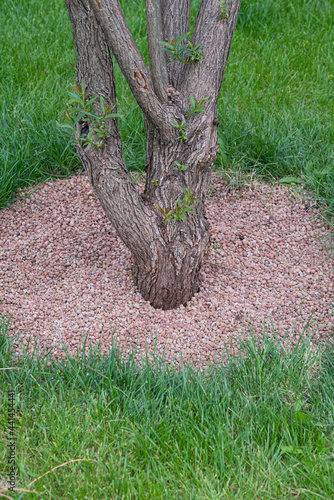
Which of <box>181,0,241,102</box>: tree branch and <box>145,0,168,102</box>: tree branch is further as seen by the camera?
<box>181,0,241,102</box>: tree branch

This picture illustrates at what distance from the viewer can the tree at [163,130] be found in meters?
2.36

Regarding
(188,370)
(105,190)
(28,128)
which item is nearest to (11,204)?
(28,128)

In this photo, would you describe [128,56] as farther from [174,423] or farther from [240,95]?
[240,95]

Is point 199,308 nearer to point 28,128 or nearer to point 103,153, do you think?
point 103,153

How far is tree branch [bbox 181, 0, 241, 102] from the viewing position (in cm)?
251

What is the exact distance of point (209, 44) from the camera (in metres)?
2.52

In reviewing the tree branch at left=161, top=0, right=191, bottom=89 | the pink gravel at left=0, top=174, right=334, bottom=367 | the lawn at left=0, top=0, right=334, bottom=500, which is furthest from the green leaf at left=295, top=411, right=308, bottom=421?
the tree branch at left=161, top=0, right=191, bottom=89

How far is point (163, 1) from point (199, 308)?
1.53m

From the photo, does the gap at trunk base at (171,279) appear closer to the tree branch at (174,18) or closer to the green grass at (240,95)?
the tree branch at (174,18)

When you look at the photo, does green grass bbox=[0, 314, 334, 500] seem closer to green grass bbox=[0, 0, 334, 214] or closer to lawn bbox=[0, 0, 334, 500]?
lawn bbox=[0, 0, 334, 500]

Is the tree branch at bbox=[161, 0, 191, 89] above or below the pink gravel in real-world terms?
above

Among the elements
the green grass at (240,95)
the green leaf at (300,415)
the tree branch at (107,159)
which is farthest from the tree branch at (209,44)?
the green leaf at (300,415)

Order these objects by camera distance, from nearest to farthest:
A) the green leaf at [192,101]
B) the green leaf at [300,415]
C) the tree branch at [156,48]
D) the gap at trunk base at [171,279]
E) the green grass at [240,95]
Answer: the green leaf at [300,415], the tree branch at [156,48], the green leaf at [192,101], the gap at trunk base at [171,279], the green grass at [240,95]

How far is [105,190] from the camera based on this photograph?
2529mm
